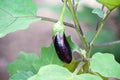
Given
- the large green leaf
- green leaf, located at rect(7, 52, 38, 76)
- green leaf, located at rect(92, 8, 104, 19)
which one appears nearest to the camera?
the large green leaf

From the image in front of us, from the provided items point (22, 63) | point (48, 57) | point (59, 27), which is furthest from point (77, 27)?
point (22, 63)

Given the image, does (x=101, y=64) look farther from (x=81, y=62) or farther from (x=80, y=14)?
(x=80, y=14)

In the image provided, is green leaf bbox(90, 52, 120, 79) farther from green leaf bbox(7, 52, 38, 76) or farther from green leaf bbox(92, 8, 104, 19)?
green leaf bbox(7, 52, 38, 76)

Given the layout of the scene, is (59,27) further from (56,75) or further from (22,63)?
(22,63)

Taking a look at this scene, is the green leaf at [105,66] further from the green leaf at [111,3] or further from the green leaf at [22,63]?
the green leaf at [22,63]

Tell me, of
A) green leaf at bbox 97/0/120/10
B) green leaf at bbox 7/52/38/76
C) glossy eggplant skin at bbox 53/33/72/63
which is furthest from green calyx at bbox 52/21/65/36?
green leaf at bbox 7/52/38/76
